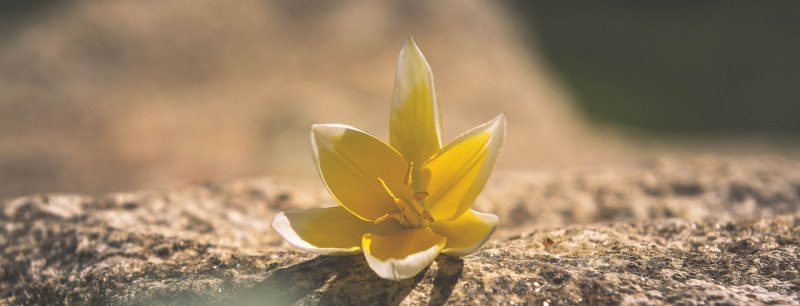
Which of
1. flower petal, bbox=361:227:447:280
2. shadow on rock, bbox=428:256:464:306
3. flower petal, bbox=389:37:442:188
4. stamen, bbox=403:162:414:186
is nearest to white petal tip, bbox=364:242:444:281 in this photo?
flower petal, bbox=361:227:447:280

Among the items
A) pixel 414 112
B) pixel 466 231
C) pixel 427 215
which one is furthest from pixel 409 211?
pixel 414 112

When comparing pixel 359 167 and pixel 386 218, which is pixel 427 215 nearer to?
pixel 386 218

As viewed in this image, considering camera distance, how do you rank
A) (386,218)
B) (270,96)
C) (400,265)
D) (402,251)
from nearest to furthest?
(400,265), (402,251), (386,218), (270,96)

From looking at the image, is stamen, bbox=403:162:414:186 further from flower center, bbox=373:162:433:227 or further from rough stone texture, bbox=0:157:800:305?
rough stone texture, bbox=0:157:800:305

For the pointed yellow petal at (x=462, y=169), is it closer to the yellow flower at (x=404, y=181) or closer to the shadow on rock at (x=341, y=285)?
the yellow flower at (x=404, y=181)

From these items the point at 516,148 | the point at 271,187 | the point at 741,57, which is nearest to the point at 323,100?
the point at 516,148

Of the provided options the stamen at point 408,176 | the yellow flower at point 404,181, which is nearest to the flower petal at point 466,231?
the yellow flower at point 404,181

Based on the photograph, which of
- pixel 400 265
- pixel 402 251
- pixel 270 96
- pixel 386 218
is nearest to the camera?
pixel 400 265
